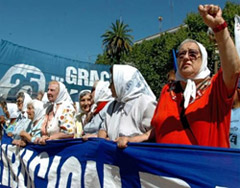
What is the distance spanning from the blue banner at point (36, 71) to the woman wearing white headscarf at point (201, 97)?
8.11m

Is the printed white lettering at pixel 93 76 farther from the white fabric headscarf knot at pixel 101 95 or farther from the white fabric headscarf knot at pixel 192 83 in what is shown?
the white fabric headscarf knot at pixel 192 83

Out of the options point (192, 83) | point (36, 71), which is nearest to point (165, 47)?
point (36, 71)

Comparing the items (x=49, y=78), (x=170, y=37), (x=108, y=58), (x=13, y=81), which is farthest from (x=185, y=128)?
(x=108, y=58)

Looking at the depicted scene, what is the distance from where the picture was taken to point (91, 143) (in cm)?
263

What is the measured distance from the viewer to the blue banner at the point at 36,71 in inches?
383

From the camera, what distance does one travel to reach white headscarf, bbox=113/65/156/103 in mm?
2631

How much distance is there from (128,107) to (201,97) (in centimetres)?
79

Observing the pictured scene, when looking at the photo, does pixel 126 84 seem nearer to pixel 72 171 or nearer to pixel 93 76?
pixel 72 171

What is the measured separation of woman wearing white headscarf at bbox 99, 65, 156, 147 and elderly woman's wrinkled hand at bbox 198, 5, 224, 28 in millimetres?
1030

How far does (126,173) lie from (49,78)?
367 inches

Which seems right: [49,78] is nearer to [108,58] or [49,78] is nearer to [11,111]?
[11,111]

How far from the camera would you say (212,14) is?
5.67 ft

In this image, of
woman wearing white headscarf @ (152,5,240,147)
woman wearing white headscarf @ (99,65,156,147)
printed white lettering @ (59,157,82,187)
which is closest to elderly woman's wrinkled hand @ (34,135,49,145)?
printed white lettering @ (59,157,82,187)

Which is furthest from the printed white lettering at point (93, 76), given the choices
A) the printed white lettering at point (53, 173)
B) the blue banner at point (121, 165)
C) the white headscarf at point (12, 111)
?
the printed white lettering at point (53, 173)
